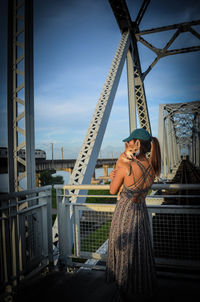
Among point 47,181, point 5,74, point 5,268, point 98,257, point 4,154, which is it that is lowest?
point 47,181

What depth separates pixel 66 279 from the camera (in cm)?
249

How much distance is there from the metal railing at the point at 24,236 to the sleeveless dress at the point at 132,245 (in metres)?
1.23

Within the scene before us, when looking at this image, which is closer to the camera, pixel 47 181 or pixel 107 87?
pixel 107 87

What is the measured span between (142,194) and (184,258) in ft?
4.74

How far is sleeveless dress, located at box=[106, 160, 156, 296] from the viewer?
1759mm

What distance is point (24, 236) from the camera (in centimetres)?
248

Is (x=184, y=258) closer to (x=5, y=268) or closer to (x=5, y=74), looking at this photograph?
(x=5, y=268)

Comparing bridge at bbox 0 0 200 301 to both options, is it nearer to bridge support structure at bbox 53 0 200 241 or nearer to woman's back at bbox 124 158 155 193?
bridge support structure at bbox 53 0 200 241

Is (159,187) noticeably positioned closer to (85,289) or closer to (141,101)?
(85,289)

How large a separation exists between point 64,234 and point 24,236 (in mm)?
656

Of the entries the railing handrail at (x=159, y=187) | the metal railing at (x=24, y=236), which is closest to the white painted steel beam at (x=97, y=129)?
the railing handrail at (x=159, y=187)

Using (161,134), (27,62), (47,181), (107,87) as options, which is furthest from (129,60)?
(47,181)

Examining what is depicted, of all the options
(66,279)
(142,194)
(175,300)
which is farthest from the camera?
(66,279)

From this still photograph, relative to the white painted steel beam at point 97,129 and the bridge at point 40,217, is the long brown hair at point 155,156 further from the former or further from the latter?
the white painted steel beam at point 97,129
